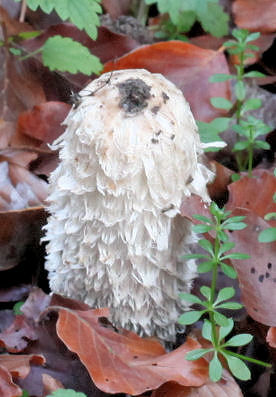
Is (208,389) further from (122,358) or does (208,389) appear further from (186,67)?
(186,67)

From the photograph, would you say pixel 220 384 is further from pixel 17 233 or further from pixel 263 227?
pixel 17 233

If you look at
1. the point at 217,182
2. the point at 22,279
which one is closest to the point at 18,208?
the point at 22,279

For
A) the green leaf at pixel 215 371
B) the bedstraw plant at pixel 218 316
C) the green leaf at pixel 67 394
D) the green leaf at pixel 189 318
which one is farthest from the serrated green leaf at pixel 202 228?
the green leaf at pixel 67 394

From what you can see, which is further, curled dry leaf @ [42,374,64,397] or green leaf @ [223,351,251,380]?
curled dry leaf @ [42,374,64,397]

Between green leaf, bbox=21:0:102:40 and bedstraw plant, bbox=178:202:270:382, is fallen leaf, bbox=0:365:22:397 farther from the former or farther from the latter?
green leaf, bbox=21:0:102:40

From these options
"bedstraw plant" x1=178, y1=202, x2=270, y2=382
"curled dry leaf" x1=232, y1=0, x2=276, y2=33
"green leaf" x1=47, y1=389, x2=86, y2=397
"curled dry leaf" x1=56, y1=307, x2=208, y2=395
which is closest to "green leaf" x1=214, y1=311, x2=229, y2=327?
"bedstraw plant" x1=178, y1=202, x2=270, y2=382

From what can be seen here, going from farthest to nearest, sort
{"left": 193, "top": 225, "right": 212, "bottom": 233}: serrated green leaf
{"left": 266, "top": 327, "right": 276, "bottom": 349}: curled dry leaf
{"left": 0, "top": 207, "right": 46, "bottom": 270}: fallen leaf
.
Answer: {"left": 0, "top": 207, "right": 46, "bottom": 270}: fallen leaf, {"left": 266, "top": 327, "right": 276, "bottom": 349}: curled dry leaf, {"left": 193, "top": 225, "right": 212, "bottom": 233}: serrated green leaf

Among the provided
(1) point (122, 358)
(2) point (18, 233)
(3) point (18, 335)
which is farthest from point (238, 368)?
(2) point (18, 233)
